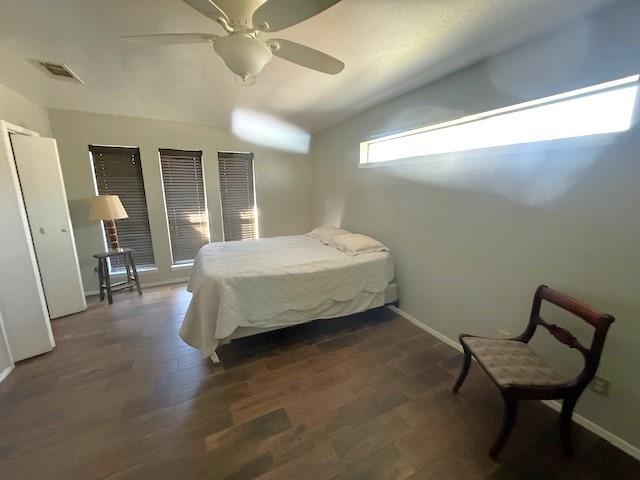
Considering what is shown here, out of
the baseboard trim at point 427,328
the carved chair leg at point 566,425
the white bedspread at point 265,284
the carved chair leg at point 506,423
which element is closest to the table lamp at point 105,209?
the white bedspread at point 265,284

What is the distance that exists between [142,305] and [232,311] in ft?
6.18

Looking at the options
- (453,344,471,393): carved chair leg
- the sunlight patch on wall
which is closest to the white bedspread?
(453,344,471,393): carved chair leg

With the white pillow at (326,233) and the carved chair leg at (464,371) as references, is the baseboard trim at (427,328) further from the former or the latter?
the white pillow at (326,233)

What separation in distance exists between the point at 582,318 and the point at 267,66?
2.58m

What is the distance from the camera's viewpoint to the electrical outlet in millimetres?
1442

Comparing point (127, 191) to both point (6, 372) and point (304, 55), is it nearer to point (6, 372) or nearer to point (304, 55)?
point (6, 372)

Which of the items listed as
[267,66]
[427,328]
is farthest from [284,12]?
[427,328]

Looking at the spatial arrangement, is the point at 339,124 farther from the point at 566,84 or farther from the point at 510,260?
the point at 510,260

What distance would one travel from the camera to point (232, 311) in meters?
1.96

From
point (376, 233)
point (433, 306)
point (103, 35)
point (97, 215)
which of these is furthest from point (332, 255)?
point (97, 215)

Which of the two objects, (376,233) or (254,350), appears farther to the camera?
(376,233)

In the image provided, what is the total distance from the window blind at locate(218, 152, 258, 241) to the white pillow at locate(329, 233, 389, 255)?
197 centimetres

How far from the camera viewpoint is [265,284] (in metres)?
2.10

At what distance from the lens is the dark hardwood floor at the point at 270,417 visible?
1312mm
